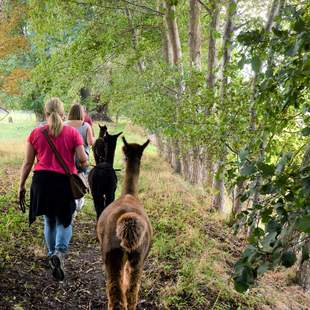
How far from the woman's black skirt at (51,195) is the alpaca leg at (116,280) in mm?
1575

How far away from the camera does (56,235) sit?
5859 millimetres

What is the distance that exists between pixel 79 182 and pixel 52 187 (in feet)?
1.15

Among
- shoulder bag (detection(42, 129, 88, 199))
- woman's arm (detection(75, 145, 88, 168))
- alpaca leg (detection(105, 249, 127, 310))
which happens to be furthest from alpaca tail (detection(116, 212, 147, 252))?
woman's arm (detection(75, 145, 88, 168))

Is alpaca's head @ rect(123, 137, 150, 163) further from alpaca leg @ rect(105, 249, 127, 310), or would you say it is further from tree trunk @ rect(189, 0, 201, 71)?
tree trunk @ rect(189, 0, 201, 71)

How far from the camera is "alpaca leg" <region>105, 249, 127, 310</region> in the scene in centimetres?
433

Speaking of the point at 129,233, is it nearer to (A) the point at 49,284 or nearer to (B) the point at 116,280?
(B) the point at 116,280

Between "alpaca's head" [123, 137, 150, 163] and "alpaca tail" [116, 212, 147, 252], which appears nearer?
"alpaca tail" [116, 212, 147, 252]

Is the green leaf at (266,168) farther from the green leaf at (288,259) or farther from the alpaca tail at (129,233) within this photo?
the alpaca tail at (129,233)

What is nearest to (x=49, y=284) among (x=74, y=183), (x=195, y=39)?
(x=74, y=183)

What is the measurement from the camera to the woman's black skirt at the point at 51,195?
5.62 m

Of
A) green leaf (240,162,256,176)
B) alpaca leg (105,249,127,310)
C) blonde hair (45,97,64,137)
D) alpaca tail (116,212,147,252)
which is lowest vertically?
alpaca leg (105,249,127,310)

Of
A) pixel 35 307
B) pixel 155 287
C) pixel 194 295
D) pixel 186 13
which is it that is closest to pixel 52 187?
pixel 35 307

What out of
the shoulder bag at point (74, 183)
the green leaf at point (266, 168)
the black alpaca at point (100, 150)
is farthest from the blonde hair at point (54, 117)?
the green leaf at point (266, 168)

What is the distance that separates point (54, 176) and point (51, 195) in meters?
0.25
